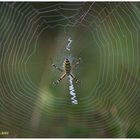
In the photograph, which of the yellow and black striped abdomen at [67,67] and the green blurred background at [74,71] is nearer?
the green blurred background at [74,71]

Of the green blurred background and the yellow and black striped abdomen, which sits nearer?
the green blurred background

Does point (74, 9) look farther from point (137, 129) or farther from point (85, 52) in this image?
point (137, 129)

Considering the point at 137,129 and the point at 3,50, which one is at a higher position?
the point at 3,50

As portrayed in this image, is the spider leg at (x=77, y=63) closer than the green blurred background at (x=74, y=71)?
No

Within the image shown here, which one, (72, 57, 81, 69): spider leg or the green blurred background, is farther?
(72, 57, 81, 69): spider leg

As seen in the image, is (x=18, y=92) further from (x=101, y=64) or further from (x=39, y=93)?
(x=101, y=64)

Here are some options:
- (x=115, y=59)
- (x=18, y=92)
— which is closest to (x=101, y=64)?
(x=115, y=59)
